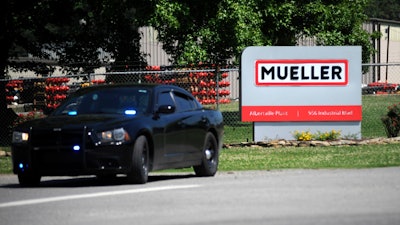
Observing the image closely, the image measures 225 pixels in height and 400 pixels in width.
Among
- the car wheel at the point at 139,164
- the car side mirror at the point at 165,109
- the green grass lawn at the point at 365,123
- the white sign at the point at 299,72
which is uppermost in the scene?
the white sign at the point at 299,72

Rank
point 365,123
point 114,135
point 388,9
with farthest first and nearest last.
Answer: point 388,9 < point 365,123 < point 114,135

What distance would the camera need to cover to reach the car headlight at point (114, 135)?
1384 cm

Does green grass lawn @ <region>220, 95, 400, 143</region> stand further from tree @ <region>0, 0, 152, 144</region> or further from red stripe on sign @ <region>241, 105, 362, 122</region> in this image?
tree @ <region>0, 0, 152, 144</region>

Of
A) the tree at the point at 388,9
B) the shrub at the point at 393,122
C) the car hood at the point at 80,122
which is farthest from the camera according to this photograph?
the tree at the point at 388,9

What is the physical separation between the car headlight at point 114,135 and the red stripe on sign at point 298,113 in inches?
441

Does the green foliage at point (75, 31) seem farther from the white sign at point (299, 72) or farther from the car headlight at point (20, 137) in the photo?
the car headlight at point (20, 137)

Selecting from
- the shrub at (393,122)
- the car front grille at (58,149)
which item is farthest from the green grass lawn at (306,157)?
the car front grille at (58,149)

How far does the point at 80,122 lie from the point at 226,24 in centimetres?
2087

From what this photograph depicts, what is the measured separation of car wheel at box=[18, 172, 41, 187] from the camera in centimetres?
1426

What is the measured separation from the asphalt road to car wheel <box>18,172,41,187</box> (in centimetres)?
18

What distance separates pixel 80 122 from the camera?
46.2 feet

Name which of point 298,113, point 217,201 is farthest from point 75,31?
point 217,201

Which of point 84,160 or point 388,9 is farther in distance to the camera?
point 388,9

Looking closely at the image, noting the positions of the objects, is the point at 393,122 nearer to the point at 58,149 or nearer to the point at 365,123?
the point at 365,123
